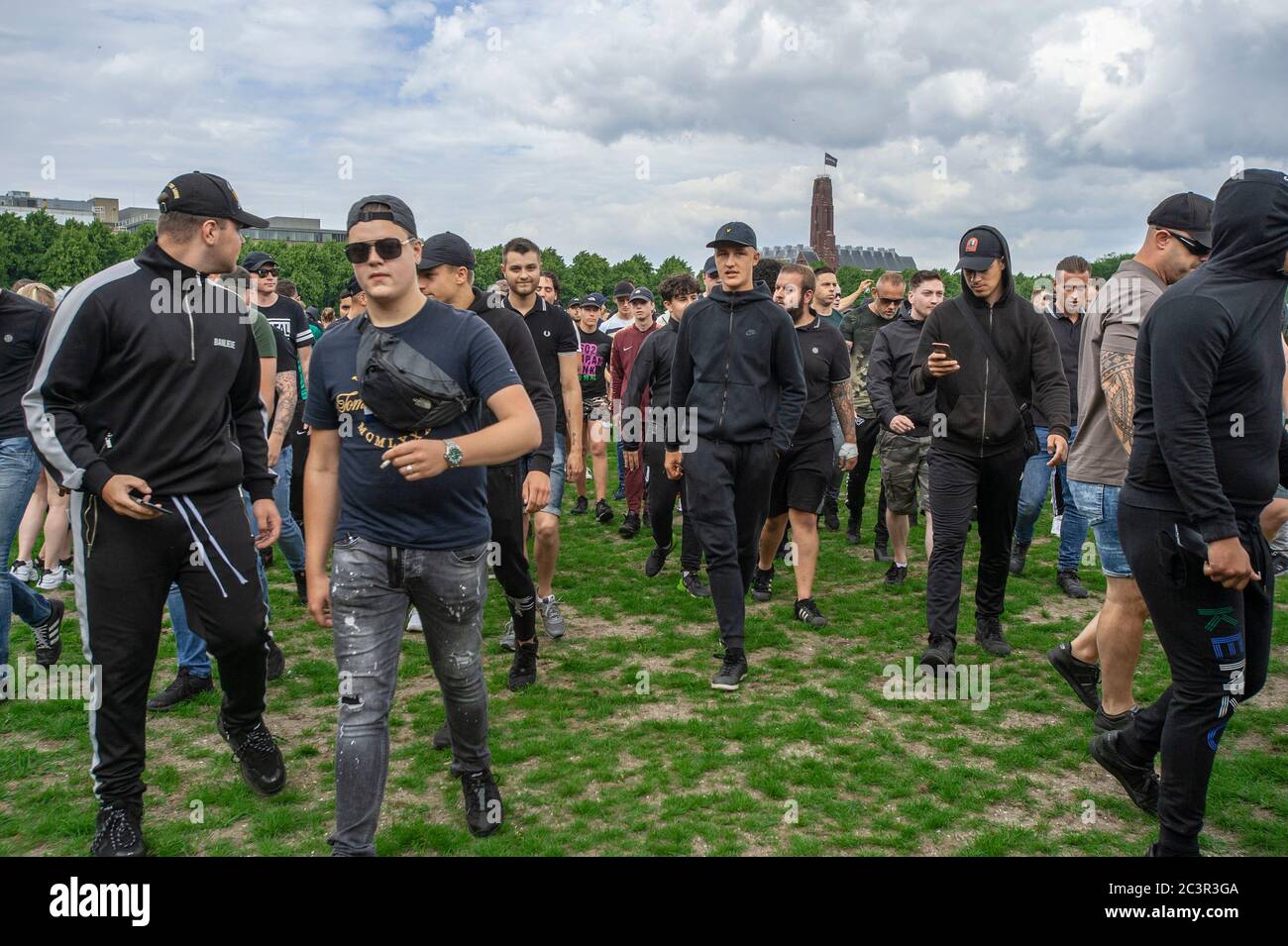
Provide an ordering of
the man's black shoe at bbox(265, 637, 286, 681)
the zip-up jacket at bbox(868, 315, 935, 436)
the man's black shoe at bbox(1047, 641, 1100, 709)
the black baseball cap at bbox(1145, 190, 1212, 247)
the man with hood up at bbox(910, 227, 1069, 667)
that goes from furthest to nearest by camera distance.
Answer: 1. the zip-up jacket at bbox(868, 315, 935, 436)
2. the man's black shoe at bbox(265, 637, 286, 681)
3. the man with hood up at bbox(910, 227, 1069, 667)
4. the man's black shoe at bbox(1047, 641, 1100, 709)
5. the black baseball cap at bbox(1145, 190, 1212, 247)

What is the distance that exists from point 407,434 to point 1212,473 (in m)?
2.82

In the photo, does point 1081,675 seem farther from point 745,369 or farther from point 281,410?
point 281,410

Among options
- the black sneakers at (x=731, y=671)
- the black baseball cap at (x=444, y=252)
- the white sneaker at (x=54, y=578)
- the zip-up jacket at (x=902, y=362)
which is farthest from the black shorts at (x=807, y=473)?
the white sneaker at (x=54, y=578)

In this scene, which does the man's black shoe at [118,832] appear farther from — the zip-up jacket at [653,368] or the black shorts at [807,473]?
the zip-up jacket at [653,368]

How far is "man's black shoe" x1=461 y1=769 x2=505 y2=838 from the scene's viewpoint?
13.1 ft

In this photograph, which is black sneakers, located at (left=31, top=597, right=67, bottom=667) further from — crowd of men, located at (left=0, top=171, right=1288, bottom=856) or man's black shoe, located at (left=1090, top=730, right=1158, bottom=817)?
man's black shoe, located at (left=1090, top=730, right=1158, bottom=817)

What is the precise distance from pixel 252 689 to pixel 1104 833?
149 inches

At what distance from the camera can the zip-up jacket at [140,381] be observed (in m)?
3.70

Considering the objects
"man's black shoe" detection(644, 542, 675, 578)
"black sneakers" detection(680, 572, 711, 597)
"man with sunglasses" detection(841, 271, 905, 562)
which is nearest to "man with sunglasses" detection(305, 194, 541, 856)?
"black sneakers" detection(680, 572, 711, 597)

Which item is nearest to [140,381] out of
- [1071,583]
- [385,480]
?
[385,480]

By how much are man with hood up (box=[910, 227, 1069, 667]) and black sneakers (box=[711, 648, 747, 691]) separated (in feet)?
3.86

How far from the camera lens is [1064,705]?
5.48 m

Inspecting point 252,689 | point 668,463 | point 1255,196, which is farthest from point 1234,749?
point 252,689

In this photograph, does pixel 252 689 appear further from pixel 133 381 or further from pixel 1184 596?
pixel 1184 596
